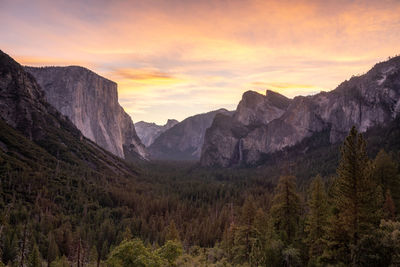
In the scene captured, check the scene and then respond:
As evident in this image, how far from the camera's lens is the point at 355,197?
3195cm

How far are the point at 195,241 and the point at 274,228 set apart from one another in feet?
161

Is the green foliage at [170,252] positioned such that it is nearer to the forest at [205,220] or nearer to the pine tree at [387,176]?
the forest at [205,220]

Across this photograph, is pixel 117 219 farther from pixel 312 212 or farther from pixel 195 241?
pixel 312 212

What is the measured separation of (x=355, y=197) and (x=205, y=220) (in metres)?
89.5

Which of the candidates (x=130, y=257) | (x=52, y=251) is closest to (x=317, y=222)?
(x=130, y=257)

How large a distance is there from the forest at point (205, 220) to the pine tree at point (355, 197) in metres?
0.10

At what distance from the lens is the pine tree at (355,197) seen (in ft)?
103

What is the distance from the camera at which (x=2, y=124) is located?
187 m

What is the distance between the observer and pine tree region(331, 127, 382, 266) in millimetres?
31486

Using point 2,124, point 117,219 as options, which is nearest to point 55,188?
point 117,219

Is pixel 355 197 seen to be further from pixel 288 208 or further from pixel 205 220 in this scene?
pixel 205 220

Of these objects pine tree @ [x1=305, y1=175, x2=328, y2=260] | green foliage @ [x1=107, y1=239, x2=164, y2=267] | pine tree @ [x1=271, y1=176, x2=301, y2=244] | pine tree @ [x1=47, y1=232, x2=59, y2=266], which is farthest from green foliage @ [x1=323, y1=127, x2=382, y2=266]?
pine tree @ [x1=47, y1=232, x2=59, y2=266]

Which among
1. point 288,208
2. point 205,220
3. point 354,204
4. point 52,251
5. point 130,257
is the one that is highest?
point 354,204

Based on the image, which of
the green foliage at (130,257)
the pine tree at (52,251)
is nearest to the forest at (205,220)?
the green foliage at (130,257)
